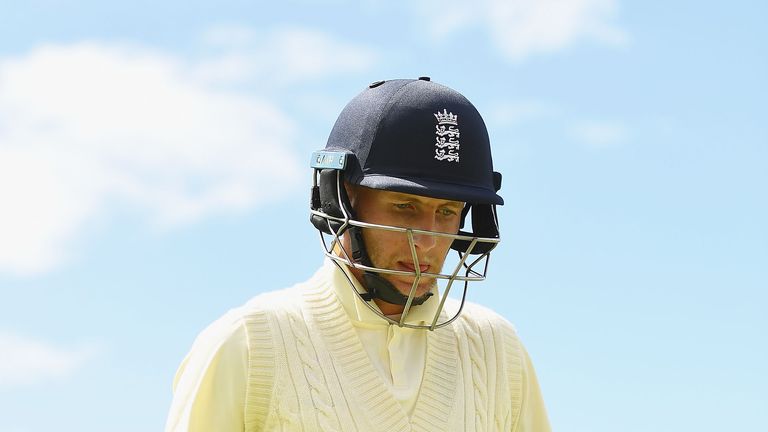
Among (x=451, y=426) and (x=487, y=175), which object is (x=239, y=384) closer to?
(x=451, y=426)

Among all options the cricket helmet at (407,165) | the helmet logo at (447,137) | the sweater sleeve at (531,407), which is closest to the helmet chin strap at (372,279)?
the cricket helmet at (407,165)

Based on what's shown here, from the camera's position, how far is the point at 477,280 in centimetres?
379

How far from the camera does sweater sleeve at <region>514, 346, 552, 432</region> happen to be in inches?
160

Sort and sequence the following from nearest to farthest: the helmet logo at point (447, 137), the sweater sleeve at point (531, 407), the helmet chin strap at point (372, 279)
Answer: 1. the helmet chin strap at point (372, 279)
2. the helmet logo at point (447, 137)
3. the sweater sleeve at point (531, 407)

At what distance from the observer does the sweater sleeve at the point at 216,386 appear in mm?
3564

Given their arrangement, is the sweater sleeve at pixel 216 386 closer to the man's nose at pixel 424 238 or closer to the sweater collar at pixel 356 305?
the sweater collar at pixel 356 305

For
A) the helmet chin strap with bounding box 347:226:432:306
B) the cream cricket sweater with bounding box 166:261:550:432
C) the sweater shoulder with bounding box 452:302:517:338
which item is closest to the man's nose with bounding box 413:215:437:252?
the helmet chin strap with bounding box 347:226:432:306

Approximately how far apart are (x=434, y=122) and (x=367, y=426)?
37.9 inches

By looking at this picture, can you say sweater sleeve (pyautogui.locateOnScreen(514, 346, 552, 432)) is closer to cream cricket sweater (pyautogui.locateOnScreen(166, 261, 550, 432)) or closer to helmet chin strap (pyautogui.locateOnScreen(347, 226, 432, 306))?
cream cricket sweater (pyautogui.locateOnScreen(166, 261, 550, 432))

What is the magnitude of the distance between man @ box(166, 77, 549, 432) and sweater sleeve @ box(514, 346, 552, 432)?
0.21 feet

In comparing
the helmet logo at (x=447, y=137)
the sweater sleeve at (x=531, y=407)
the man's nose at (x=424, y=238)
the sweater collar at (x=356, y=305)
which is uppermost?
the helmet logo at (x=447, y=137)

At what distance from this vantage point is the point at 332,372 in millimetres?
3668

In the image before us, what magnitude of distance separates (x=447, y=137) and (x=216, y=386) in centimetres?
104

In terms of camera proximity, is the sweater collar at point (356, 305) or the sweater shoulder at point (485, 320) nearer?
the sweater collar at point (356, 305)
